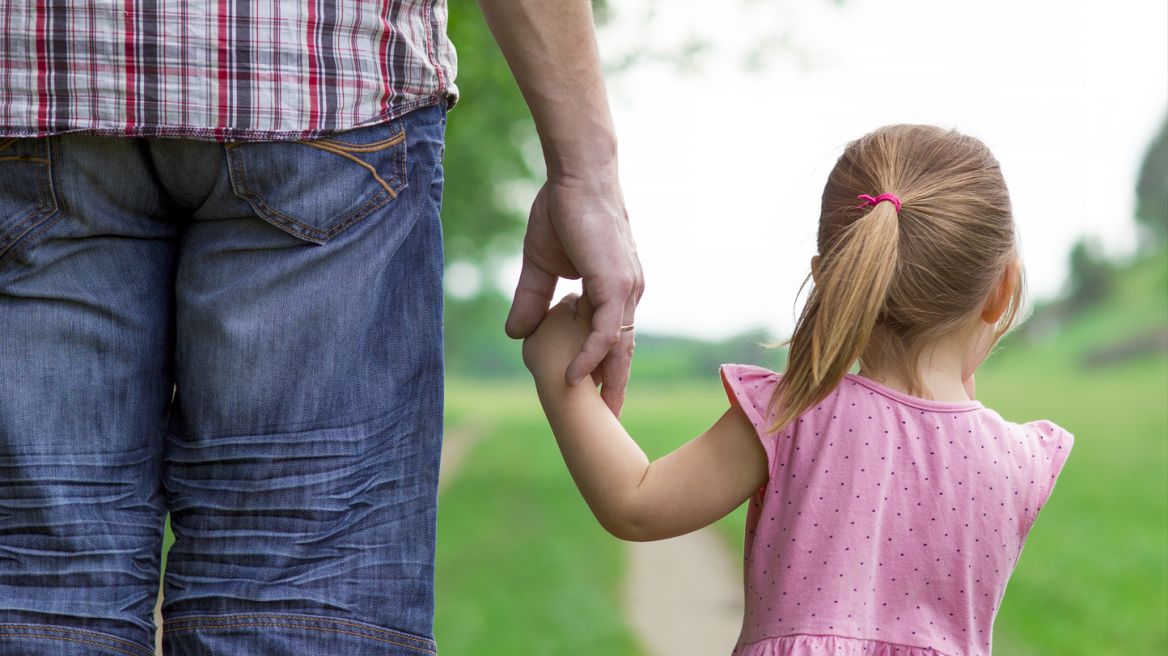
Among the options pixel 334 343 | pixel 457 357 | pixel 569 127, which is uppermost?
pixel 569 127

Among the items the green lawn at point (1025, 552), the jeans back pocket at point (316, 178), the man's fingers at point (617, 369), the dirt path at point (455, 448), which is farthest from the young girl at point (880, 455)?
the dirt path at point (455, 448)

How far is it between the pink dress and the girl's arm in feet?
0.19

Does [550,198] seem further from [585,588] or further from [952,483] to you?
[585,588]

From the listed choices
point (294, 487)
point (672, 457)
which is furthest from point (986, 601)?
point (294, 487)

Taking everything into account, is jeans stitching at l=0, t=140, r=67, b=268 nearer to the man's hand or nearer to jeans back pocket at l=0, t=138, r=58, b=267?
jeans back pocket at l=0, t=138, r=58, b=267

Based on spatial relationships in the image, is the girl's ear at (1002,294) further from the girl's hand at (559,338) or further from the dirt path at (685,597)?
the dirt path at (685,597)

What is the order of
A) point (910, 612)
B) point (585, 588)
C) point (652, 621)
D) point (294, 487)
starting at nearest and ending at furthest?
1. point (294, 487)
2. point (910, 612)
3. point (652, 621)
4. point (585, 588)

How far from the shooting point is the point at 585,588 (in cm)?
670

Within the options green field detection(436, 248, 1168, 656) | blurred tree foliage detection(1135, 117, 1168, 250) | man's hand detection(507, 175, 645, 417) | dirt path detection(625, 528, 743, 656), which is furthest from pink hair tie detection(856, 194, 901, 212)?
blurred tree foliage detection(1135, 117, 1168, 250)

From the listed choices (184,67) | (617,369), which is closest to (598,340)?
(617,369)

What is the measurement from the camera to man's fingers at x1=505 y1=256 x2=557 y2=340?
1655mm

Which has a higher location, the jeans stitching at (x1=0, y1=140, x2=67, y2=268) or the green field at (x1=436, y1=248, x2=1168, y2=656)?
the jeans stitching at (x1=0, y1=140, x2=67, y2=268)

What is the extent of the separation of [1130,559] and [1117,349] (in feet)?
44.1

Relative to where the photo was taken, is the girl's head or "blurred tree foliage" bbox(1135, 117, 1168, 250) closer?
the girl's head
